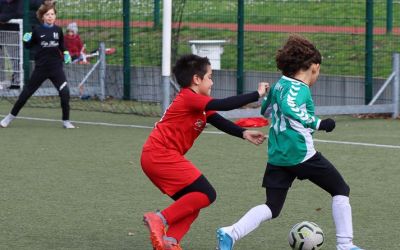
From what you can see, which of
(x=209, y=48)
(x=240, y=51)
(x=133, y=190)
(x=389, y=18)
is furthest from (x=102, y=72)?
(x=133, y=190)

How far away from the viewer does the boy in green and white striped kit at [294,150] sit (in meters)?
6.78

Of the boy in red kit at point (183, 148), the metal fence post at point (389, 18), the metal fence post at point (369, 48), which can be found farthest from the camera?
the metal fence post at point (389, 18)

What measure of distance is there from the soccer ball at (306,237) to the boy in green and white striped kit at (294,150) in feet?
0.67

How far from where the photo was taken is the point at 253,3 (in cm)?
1812

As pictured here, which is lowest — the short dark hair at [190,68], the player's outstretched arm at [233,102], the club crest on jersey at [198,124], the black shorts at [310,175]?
the black shorts at [310,175]

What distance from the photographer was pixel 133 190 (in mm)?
9648

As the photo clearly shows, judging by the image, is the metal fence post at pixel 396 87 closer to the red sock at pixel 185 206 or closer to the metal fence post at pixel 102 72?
the metal fence post at pixel 102 72

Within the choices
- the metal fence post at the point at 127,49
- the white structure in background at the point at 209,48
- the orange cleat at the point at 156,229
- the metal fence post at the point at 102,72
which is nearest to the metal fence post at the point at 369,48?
the white structure in background at the point at 209,48

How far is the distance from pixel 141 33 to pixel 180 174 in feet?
38.7

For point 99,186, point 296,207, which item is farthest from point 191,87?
point 99,186

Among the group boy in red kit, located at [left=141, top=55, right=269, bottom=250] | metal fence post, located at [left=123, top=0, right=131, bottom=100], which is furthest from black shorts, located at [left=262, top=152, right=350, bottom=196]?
metal fence post, located at [left=123, top=0, right=131, bottom=100]

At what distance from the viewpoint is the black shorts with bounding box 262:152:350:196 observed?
6867 millimetres

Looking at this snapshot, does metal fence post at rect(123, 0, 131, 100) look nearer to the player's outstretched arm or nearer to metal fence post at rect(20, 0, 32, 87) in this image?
metal fence post at rect(20, 0, 32, 87)

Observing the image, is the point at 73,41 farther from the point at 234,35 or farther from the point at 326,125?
the point at 326,125
